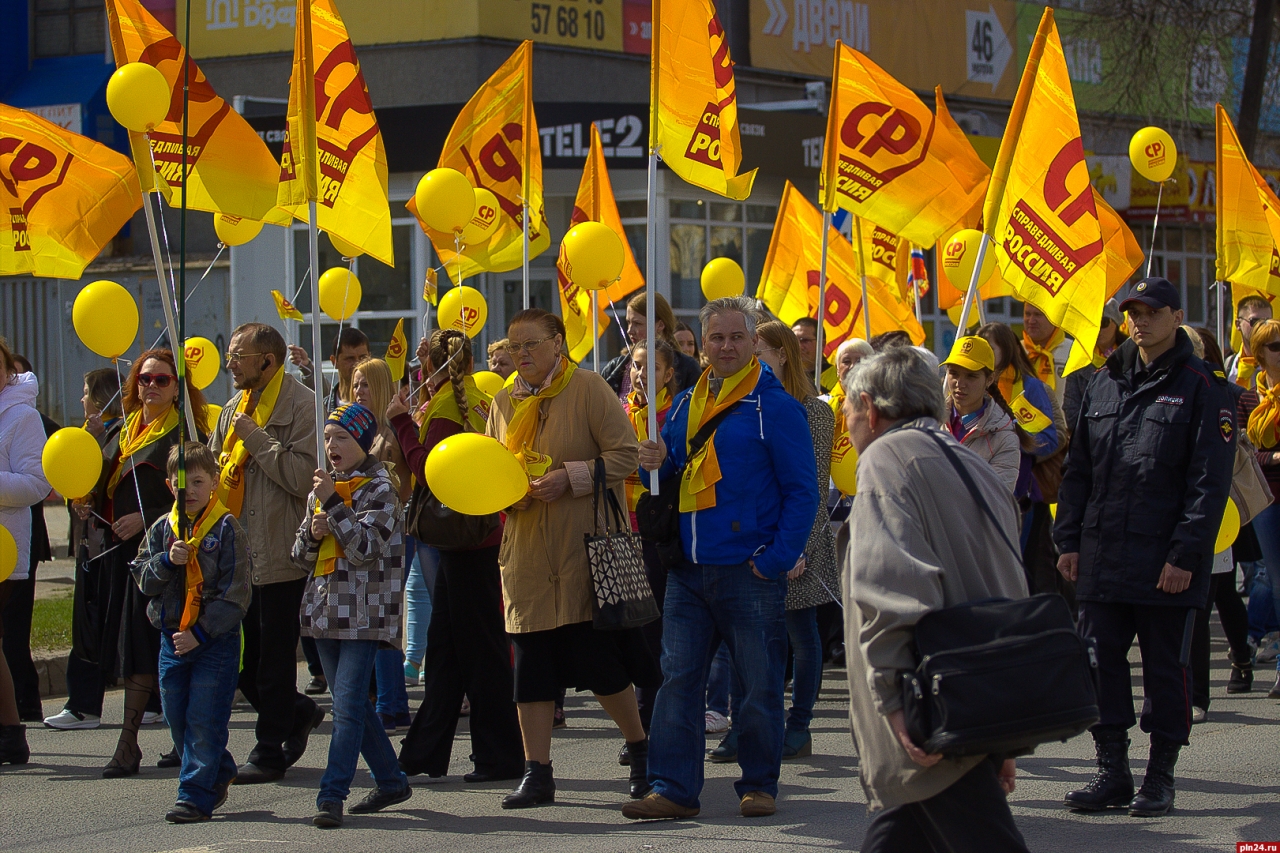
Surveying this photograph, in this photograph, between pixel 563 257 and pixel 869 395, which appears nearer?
pixel 869 395

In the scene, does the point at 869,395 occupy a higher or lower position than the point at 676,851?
higher

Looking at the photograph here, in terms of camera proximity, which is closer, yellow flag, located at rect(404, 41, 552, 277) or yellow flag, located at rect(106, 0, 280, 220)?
yellow flag, located at rect(106, 0, 280, 220)

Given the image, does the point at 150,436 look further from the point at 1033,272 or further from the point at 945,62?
the point at 945,62

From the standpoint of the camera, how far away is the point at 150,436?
7344 mm

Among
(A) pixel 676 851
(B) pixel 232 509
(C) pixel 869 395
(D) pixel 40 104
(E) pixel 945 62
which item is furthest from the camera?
(E) pixel 945 62

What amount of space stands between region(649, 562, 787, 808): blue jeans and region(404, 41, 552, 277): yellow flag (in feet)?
13.2

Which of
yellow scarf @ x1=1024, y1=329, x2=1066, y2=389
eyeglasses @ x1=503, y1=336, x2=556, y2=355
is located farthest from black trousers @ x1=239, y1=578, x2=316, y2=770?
yellow scarf @ x1=1024, y1=329, x2=1066, y2=389

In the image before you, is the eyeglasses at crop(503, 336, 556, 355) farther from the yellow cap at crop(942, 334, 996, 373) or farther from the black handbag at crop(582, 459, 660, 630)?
the yellow cap at crop(942, 334, 996, 373)

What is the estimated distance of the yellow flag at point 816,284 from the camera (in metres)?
11.3

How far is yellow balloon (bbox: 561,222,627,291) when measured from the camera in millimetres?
Result: 7074

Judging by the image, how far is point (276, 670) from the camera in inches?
267

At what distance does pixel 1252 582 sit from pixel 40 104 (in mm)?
21462

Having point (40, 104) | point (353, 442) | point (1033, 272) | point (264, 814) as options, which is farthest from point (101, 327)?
point (40, 104)

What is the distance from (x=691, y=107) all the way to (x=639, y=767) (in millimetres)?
3038
